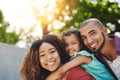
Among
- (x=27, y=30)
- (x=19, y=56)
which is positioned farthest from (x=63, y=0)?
(x=19, y=56)

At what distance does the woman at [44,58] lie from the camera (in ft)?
14.3

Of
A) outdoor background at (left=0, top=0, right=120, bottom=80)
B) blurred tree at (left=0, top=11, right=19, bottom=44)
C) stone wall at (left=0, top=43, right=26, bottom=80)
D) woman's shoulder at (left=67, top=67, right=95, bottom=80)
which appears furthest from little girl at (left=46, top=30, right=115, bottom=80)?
blurred tree at (left=0, top=11, right=19, bottom=44)

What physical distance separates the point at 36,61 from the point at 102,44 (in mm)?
645

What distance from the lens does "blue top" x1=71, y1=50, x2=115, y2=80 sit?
14.1 feet

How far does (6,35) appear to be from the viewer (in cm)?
2169

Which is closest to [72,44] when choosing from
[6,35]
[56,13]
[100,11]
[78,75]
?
[78,75]

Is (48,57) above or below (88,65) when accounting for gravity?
above

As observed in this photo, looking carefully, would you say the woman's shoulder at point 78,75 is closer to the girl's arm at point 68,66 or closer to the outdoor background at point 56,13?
the girl's arm at point 68,66

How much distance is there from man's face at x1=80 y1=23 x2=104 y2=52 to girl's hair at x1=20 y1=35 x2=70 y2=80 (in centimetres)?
22

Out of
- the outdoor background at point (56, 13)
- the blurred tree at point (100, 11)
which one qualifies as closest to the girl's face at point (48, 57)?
the outdoor background at point (56, 13)

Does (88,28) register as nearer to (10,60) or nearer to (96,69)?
(96,69)

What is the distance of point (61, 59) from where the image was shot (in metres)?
4.49

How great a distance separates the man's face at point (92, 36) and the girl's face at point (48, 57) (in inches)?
12.8

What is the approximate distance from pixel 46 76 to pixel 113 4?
13.1m
